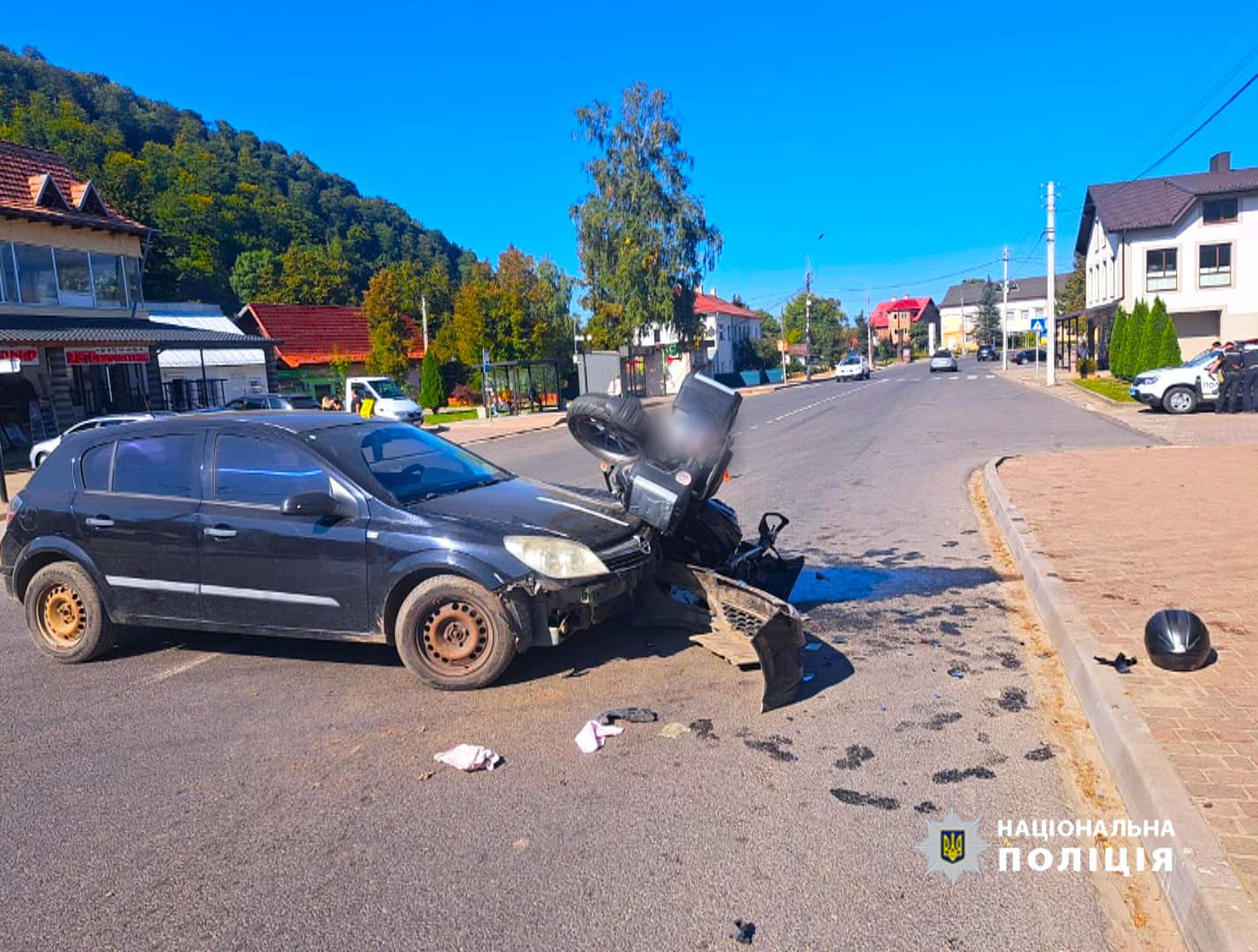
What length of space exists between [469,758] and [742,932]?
1.69 m

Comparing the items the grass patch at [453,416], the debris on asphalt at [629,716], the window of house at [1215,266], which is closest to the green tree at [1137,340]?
the window of house at [1215,266]

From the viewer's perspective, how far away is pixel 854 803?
3.74 m

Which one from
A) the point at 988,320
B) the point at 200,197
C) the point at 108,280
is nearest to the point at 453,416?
the point at 108,280

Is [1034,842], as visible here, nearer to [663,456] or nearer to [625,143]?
[663,456]

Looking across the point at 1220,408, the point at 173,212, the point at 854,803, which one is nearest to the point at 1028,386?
the point at 1220,408

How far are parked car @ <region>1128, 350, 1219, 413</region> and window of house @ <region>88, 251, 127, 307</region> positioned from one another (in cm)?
2917

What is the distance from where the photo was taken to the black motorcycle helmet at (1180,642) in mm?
4629

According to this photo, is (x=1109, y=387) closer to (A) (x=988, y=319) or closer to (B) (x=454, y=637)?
(B) (x=454, y=637)

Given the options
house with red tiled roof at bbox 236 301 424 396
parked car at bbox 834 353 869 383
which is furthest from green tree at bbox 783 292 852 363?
house with red tiled roof at bbox 236 301 424 396

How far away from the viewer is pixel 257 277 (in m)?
69.7

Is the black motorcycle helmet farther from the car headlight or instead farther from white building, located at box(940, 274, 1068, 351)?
white building, located at box(940, 274, 1068, 351)

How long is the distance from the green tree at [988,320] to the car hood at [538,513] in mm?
119655

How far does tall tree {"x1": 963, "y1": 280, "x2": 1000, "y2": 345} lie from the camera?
116000 mm

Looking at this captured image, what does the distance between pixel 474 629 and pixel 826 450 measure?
13.5m
